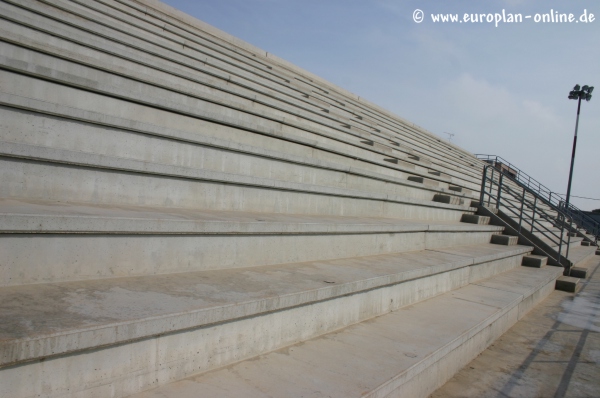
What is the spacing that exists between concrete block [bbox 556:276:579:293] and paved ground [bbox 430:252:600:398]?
5.38 feet

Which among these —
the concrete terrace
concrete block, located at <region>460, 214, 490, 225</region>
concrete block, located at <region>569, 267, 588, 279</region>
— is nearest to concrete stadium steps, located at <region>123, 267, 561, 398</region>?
Answer: the concrete terrace

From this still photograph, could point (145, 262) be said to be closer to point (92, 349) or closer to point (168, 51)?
point (92, 349)

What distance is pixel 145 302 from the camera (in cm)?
227

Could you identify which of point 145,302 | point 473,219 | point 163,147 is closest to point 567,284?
point 473,219

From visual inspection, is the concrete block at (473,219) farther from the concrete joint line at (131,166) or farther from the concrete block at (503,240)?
the concrete joint line at (131,166)

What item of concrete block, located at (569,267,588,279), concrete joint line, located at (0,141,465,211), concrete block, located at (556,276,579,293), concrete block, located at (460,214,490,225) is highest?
concrete joint line, located at (0,141,465,211)

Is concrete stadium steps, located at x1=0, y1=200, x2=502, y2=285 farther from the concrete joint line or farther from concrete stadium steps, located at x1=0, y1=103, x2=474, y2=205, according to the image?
concrete stadium steps, located at x1=0, y1=103, x2=474, y2=205

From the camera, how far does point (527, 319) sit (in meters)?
5.53

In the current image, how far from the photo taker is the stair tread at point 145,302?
1.77m

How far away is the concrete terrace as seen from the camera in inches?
82.6

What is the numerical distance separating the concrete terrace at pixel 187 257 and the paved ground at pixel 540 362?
14 cm

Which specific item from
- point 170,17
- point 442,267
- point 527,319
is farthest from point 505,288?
point 170,17

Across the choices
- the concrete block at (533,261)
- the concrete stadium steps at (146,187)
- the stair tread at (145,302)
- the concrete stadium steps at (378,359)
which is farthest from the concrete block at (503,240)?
the stair tread at (145,302)

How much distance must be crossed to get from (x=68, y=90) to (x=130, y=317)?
2.54 meters
